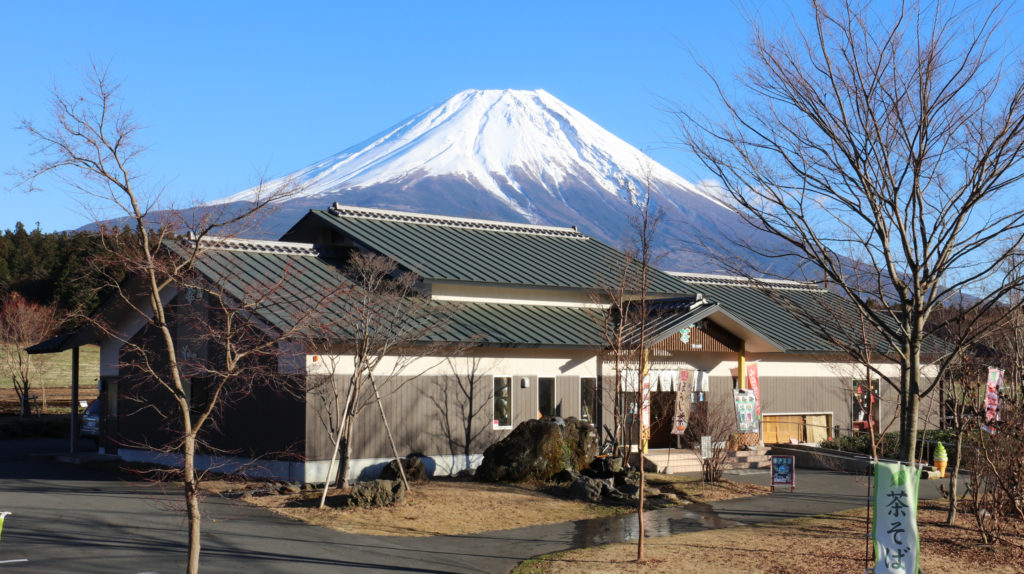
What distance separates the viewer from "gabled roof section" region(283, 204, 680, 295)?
23641mm

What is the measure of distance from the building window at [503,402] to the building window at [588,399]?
80.2 inches

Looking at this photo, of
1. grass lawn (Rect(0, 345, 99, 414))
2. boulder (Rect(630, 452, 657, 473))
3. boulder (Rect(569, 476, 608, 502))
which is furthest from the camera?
grass lawn (Rect(0, 345, 99, 414))

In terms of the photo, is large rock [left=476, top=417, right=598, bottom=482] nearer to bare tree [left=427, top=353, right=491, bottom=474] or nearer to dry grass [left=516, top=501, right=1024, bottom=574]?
bare tree [left=427, top=353, right=491, bottom=474]

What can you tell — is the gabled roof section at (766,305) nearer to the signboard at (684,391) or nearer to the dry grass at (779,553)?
the signboard at (684,391)

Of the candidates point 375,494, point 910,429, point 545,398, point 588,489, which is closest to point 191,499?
point 375,494

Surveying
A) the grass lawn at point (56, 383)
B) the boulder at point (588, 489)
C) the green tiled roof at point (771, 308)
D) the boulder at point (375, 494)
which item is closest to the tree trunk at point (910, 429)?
the boulder at point (588, 489)

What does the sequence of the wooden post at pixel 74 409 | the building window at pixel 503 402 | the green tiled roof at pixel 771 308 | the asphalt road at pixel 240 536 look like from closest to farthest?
the asphalt road at pixel 240 536
the building window at pixel 503 402
the wooden post at pixel 74 409
the green tiled roof at pixel 771 308

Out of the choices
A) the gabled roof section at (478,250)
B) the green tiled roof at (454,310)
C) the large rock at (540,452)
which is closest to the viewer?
the large rock at (540,452)

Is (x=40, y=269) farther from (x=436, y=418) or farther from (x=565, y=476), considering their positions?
(x=565, y=476)

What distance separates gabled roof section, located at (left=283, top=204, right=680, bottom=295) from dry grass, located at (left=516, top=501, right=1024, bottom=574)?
8434 mm

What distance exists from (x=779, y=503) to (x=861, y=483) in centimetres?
468

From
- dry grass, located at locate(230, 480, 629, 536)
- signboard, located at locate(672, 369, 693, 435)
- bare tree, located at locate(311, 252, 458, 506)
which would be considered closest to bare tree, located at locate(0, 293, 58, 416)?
bare tree, located at locate(311, 252, 458, 506)

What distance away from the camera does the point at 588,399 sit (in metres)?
23.0

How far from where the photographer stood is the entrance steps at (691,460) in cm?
2239
